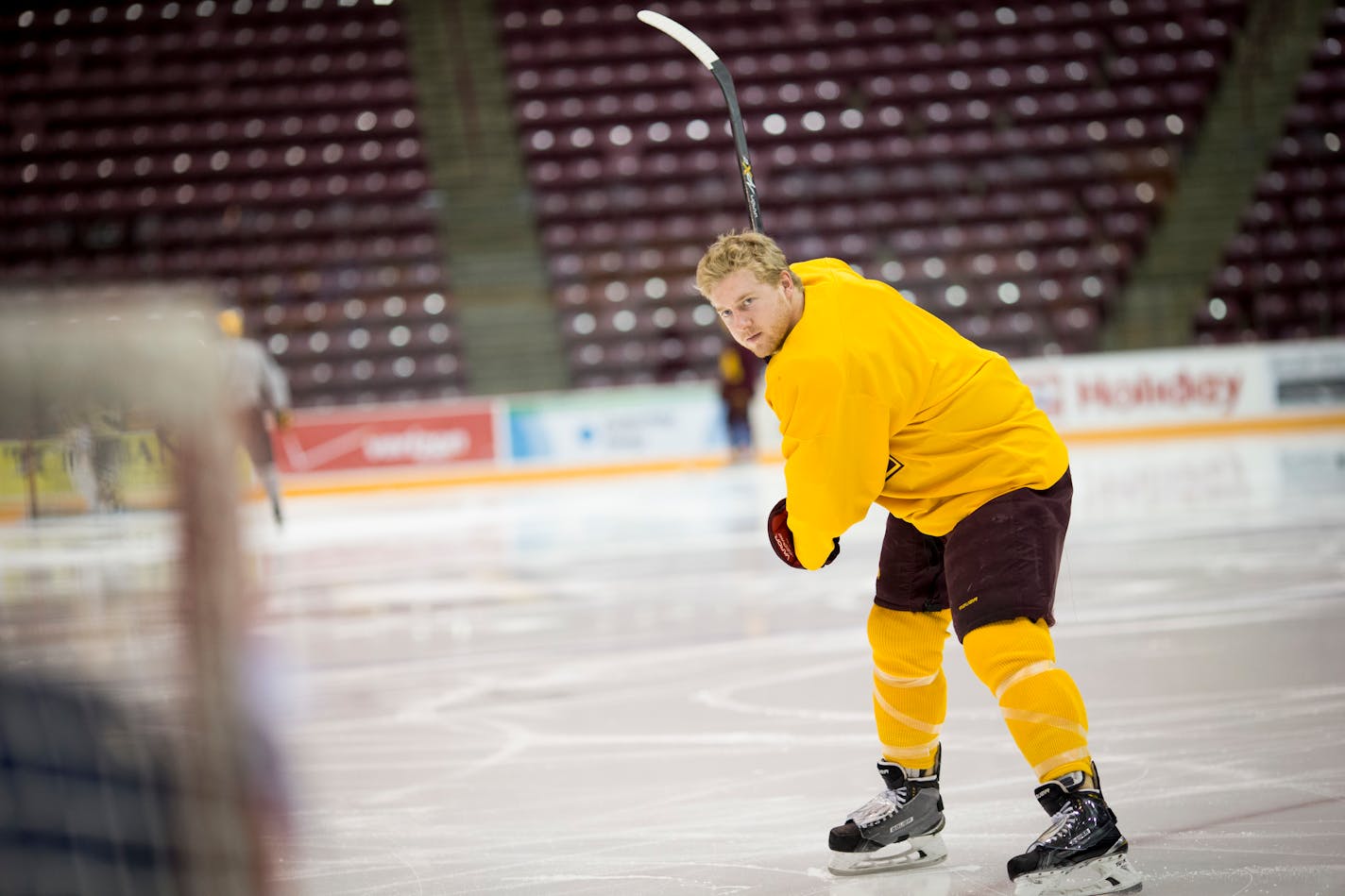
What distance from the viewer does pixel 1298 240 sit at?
18.4 m

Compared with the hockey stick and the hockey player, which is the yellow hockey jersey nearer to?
the hockey player

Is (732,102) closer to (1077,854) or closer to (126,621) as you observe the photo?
(1077,854)

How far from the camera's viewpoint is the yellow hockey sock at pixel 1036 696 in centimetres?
221

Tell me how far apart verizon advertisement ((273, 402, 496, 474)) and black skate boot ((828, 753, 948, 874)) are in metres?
13.0

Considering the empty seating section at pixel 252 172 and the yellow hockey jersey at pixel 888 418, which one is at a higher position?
the empty seating section at pixel 252 172

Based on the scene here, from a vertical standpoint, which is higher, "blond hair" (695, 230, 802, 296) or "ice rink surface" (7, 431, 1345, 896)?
"blond hair" (695, 230, 802, 296)

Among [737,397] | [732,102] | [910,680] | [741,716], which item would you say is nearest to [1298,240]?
[737,397]

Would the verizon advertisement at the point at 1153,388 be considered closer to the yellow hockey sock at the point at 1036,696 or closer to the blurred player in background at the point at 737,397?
the blurred player in background at the point at 737,397

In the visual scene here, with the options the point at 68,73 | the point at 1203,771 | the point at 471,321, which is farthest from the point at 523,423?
the point at 1203,771

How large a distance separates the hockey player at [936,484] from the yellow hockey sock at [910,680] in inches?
0.5

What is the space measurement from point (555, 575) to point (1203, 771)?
14.4ft

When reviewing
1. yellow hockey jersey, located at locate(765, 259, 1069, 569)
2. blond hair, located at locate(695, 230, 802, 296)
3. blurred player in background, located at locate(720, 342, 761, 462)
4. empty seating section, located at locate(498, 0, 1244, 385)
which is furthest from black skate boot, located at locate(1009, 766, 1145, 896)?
empty seating section, located at locate(498, 0, 1244, 385)

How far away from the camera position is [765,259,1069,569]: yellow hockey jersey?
220 centimetres

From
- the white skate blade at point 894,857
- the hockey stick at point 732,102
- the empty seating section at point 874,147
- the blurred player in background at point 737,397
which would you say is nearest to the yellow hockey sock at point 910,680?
the white skate blade at point 894,857
